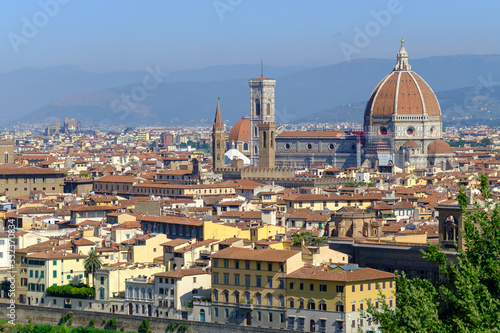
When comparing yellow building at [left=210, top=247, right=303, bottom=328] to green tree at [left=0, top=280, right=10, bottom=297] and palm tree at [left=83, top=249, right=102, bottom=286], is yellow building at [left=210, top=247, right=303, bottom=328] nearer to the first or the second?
palm tree at [left=83, top=249, right=102, bottom=286]

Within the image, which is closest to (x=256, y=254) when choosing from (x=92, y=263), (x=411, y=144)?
(x=92, y=263)

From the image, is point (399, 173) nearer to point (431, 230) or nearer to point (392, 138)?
point (392, 138)

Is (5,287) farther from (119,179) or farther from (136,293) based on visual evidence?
(119,179)

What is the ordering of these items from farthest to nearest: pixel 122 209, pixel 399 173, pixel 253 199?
1. pixel 399 173
2. pixel 253 199
3. pixel 122 209

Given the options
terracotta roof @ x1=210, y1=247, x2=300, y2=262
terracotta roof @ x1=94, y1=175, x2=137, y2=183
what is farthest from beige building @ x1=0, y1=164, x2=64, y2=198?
terracotta roof @ x1=210, y1=247, x2=300, y2=262

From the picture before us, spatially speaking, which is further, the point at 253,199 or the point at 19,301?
the point at 253,199

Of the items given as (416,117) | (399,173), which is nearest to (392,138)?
(416,117)
